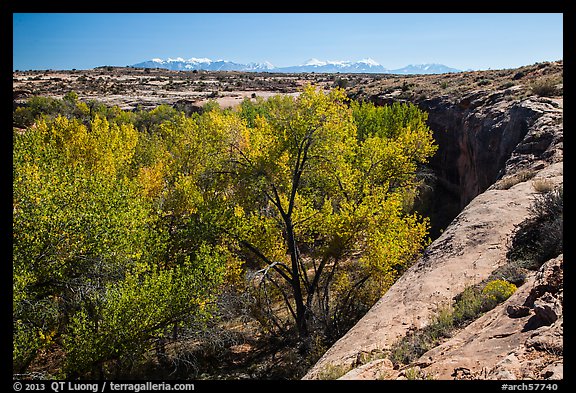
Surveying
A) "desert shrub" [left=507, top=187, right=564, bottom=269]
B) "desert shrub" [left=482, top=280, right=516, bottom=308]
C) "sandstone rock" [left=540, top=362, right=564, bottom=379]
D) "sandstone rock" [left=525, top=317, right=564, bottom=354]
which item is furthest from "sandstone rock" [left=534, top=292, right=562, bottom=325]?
"desert shrub" [left=507, top=187, right=564, bottom=269]

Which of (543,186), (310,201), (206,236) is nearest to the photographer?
(543,186)

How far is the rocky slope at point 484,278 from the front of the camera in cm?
582

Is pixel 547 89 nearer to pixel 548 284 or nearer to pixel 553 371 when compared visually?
pixel 548 284

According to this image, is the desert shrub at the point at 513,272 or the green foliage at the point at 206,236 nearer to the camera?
the desert shrub at the point at 513,272

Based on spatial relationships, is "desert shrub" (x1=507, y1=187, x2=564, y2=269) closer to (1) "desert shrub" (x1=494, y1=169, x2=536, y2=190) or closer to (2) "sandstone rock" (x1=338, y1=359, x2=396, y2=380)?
(1) "desert shrub" (x1=494, y1=169, x2=536, y2=190)

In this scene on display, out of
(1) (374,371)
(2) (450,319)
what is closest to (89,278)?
(1) (374,371)

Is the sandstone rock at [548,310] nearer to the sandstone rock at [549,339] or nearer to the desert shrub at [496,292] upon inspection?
the sandstone rock at [549,339]

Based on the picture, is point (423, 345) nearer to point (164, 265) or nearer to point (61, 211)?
point (61, 211)

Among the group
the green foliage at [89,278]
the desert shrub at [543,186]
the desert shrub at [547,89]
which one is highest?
the desert shrub at [547,89]

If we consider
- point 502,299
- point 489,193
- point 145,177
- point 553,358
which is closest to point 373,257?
point 489,193

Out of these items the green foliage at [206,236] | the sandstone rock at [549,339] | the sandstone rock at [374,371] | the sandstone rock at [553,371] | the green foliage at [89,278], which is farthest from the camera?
the green foliage at [206,236]

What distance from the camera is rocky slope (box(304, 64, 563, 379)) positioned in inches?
229

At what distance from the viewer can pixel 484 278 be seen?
10.2 meters

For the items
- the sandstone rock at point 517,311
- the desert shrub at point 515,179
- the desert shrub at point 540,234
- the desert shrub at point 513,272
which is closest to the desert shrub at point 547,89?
the desert shrub at point 515,179
